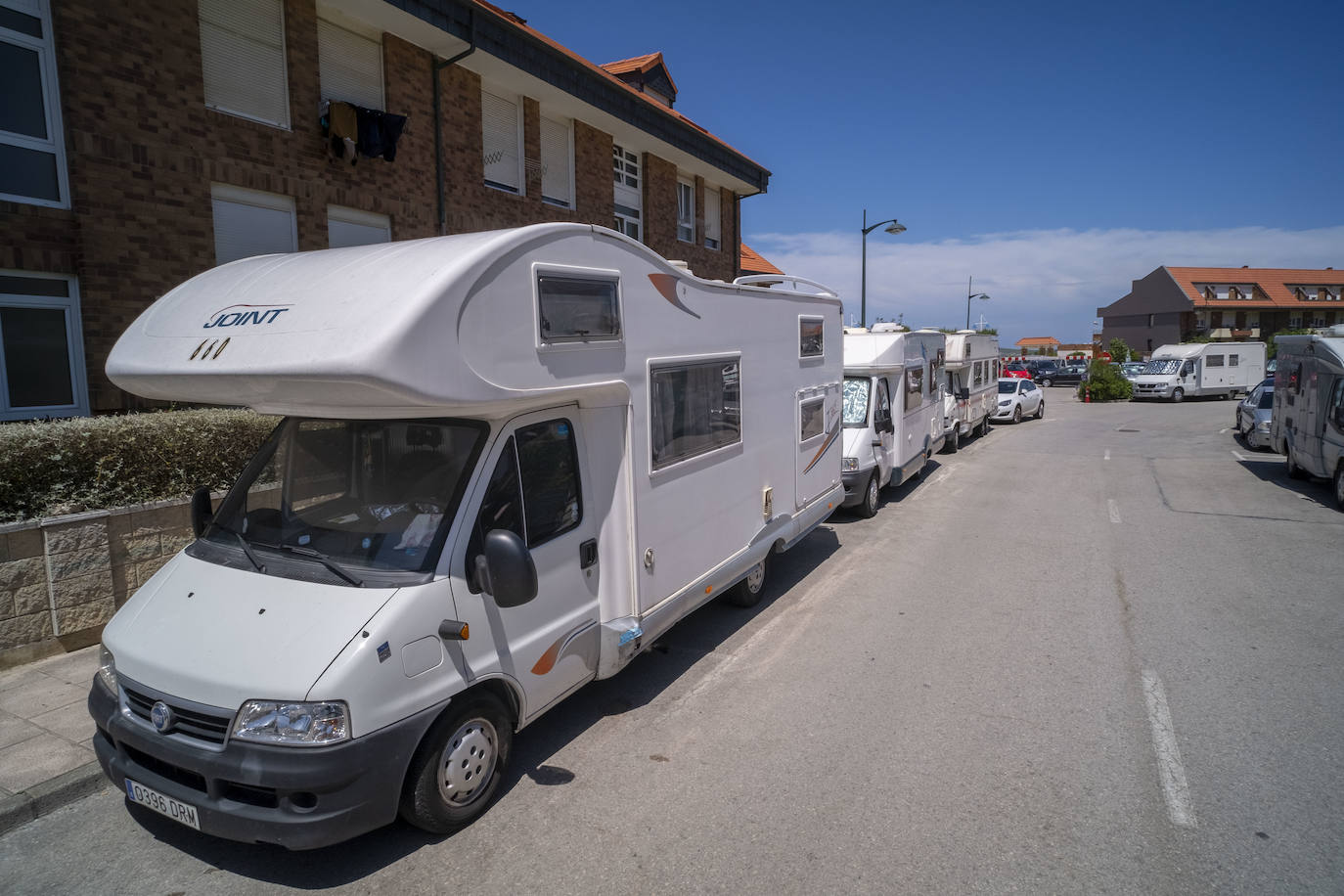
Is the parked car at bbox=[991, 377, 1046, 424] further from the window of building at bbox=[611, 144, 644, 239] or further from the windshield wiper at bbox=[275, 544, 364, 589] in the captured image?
the windshield wiper at bbox=[275, 544, 364, 589]

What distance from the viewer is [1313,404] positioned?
1238 centimetres

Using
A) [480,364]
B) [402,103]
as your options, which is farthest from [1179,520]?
[402,103]

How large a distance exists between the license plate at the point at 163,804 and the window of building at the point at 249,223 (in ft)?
24.5

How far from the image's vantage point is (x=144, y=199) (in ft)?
28.0

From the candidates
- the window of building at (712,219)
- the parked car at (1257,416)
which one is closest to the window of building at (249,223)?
the window of building at (712,219)

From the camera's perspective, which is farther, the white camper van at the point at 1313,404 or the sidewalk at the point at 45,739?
the white camper van at the point at 1313,404

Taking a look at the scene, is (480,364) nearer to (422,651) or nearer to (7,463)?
(422,651)

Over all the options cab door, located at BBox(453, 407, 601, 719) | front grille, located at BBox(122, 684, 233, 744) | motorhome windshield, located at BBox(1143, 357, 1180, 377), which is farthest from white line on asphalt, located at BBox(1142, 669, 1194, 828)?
motorhome windshield, located at BBox(1143, 357, 1180, 377)

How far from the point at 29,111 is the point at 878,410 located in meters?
10.5

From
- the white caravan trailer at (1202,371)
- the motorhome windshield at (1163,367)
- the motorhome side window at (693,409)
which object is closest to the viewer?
the motorhome side window at (693,409)

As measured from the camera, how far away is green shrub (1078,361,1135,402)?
34344 mm

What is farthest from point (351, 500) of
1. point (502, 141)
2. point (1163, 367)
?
point (1163, 367)

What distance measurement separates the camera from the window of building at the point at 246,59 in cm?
920

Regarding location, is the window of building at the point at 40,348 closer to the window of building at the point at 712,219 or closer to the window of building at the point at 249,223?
the window of building at the point at 249,223
